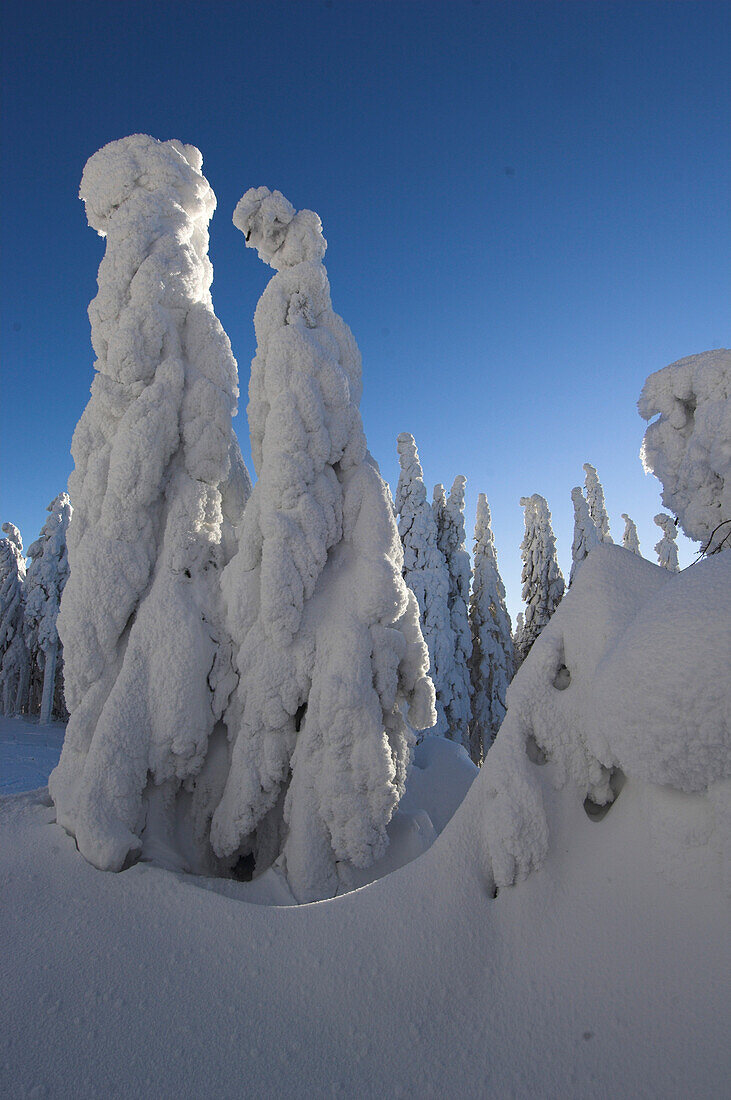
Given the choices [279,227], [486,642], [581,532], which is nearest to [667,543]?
[581,532]

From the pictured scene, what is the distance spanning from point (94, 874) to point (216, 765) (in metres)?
1.68

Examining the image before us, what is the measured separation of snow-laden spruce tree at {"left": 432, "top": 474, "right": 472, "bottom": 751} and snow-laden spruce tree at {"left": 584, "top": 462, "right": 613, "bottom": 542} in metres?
6.88

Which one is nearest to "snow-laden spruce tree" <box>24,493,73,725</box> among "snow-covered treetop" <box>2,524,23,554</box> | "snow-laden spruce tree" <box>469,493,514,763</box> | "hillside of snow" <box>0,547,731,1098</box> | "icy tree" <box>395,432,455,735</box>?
"snow-covered treetop" <box>2,524,23,554</box>

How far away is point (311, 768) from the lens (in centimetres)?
547

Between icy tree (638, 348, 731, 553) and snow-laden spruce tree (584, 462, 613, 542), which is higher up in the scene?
snow-laden spruce tree (584, 462, 613, 542)

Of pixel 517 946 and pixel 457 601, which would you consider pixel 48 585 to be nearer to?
pixel 457 601

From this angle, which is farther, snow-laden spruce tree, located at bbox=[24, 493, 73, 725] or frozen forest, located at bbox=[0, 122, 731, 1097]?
snow-laden spruce tree, located at bbox=[24, 493, 73, 725]

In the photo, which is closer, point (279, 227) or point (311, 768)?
point (311, 768)

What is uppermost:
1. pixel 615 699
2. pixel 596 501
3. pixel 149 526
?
pixel 596 501

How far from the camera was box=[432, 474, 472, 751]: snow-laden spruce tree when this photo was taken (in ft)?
68.4

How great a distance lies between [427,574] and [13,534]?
2120 centimetres

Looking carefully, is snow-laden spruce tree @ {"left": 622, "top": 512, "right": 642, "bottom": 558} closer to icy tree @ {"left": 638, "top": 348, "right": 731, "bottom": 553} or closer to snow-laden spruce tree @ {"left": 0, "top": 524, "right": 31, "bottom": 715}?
icy tree @ {"left": 638, "top": 348, "right": 731, "bottom": 553}

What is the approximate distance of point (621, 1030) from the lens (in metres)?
2.15

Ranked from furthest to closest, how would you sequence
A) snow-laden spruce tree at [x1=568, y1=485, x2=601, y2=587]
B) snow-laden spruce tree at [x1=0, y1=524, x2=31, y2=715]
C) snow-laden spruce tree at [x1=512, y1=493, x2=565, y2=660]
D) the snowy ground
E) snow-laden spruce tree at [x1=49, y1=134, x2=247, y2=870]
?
snow-laden spruce tree at [x1=0, y1=524, x2=31, y2=715] → snow-laden spruce tree at [x1=512, y1=493, x2=565, y2=660] → snow-laden spruce tree at [x1=568, y1=485, x2=601, y2=587] → the snowy ground → snow-laden spruce tree at [x1=49, y1=134, x2=247, y2=870]
